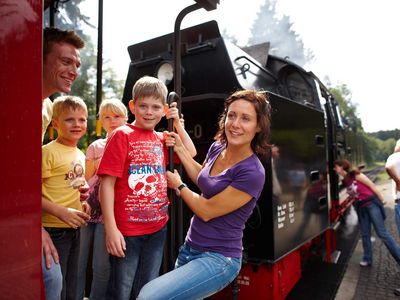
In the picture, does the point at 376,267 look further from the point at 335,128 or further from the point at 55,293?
the point at 55,293

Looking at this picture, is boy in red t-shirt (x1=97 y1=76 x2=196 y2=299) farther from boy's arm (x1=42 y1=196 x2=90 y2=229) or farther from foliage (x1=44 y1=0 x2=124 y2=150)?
foliage (x1=44 y1=0 x2=124 y2=150)

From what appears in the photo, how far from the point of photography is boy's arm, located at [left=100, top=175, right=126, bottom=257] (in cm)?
129

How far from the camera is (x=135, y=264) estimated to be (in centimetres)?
151

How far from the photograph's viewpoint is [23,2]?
2.36 ft

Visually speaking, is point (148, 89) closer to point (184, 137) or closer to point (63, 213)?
point (184, 137)

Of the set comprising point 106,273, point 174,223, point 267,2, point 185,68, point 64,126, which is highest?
point 267,2

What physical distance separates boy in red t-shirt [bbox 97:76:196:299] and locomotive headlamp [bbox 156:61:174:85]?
1.63 metres

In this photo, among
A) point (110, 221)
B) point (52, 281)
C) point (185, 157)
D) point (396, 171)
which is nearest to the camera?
point (52, 281)

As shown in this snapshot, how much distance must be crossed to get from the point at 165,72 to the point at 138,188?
1.94 meters

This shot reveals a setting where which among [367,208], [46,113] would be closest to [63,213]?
[46,113]

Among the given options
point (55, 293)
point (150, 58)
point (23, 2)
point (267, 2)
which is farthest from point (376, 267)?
point (267, 2)

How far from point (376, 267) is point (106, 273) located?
3.88 meters

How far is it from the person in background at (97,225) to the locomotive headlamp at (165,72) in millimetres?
1019

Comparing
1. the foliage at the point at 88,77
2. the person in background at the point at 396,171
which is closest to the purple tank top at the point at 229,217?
the person in background at the point at 396,171
